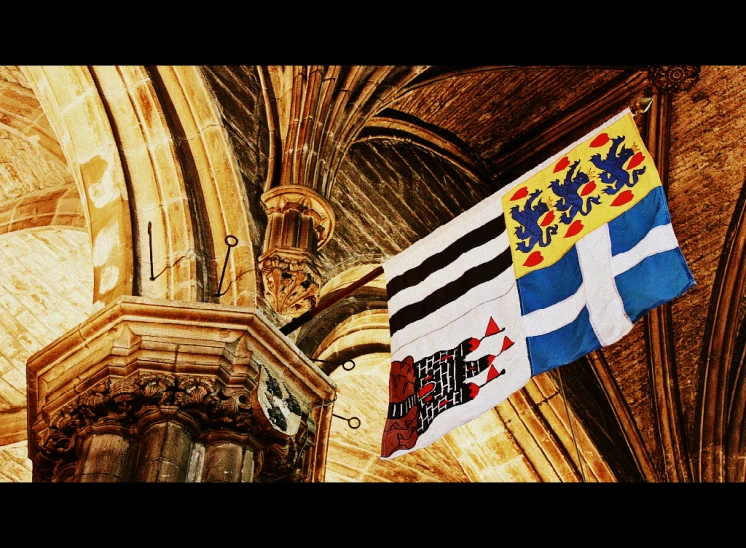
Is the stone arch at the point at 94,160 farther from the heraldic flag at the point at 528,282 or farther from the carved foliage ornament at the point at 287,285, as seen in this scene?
the heraldic flag at the point at 528,282

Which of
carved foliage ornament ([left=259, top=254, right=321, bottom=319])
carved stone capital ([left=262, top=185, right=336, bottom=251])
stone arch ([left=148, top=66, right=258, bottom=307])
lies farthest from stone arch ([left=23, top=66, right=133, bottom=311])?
carved stone capital ([left=262, top=185, right=336, bottom=251])

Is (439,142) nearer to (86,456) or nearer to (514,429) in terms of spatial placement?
(514,429)

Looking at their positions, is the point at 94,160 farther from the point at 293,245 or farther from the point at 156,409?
the point at 156,409

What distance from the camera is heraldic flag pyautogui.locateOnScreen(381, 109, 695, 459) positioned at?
5148 millimetres

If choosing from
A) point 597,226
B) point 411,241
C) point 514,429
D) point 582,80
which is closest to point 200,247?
point 597,226

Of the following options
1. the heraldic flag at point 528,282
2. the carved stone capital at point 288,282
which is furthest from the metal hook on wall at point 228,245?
the heraldic flag at point 528,282

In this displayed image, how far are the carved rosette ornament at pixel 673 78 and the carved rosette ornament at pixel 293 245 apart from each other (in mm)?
4586

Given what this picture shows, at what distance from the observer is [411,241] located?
9.44 meters

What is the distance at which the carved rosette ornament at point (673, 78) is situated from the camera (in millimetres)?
10633

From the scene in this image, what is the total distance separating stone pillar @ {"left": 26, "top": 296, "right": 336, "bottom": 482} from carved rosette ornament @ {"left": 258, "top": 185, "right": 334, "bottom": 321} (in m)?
0.50

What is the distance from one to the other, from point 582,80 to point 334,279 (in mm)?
Result: 3983

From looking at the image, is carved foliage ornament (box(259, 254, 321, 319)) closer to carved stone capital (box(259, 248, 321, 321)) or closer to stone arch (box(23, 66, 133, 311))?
carved stone capital (box(259, 248, 321, 321))

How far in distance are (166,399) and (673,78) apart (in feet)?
21.6
